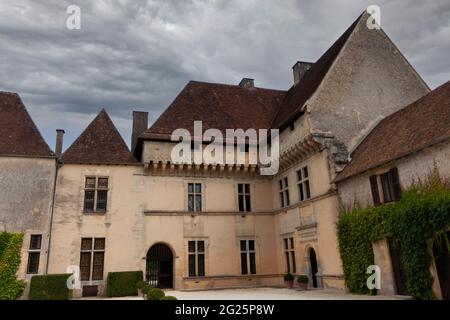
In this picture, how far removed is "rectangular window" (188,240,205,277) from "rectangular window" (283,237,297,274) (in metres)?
4.22

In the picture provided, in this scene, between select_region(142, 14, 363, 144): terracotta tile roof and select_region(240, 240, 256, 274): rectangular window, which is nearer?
select_region(142, 14, 363, 144): terracotta tile roof

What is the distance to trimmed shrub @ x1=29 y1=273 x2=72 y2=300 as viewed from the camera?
13891 millimetres

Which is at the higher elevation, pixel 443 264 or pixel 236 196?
pixel 236 196

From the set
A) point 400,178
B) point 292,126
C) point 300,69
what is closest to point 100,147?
point 292,126

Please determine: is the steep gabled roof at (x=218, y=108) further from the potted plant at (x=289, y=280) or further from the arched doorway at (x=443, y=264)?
the arched doorway at (x=443, y=264)

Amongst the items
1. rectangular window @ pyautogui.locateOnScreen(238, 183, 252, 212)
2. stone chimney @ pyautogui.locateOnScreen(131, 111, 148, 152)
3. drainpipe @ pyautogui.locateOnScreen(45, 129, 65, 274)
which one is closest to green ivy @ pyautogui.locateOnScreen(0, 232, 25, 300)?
drainpipe @ pyautogui.locateOnScreen(45, 129, 65, 274)

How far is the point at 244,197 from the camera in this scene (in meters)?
19.1

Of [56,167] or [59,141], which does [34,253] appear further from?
[59,141]

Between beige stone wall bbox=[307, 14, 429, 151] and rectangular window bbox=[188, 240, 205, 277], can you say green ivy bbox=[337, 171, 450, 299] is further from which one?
rectangular window bbox=[188, 240, 205, 277]

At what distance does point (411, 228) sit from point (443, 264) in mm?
1227

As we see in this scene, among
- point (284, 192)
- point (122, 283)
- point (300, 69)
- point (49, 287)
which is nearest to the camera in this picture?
point (49, 287)

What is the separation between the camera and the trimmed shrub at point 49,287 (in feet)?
45.6

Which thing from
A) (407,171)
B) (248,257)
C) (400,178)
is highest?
(407,171)

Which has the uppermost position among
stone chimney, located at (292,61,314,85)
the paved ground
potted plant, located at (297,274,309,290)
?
stone chimney, located at (292,61,314,85)
